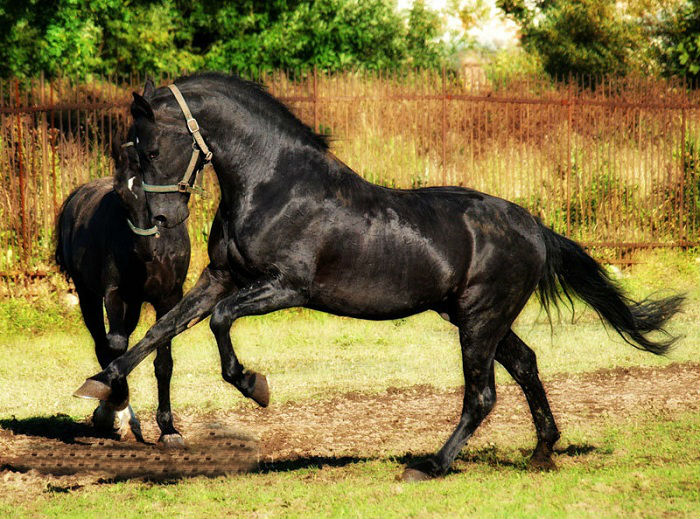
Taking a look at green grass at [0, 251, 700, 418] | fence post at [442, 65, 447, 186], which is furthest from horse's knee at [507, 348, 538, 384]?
fence post at [442, 65, 447, 186]

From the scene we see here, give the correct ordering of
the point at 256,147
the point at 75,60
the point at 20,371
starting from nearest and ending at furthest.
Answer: the point at 256,147
the point at 20,371
the point at 75,60

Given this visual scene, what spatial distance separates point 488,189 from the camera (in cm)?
1448

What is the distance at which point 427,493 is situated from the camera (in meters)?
5.45

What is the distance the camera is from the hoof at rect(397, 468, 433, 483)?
582 centimetres

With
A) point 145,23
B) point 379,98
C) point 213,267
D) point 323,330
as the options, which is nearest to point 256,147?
point 213,267

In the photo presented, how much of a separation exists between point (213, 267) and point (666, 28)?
957 inches

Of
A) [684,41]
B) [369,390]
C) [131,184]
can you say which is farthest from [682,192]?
[131,184]

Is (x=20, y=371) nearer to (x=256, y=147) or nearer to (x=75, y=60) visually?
(x=256, y=147)

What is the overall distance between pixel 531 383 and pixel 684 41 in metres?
19.5

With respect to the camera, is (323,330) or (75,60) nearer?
(323,330)

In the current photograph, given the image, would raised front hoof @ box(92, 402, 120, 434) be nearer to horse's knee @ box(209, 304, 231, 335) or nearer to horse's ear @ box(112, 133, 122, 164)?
horse's ear @ box(112, 133, 122, 164)

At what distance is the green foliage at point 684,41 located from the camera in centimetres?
2319

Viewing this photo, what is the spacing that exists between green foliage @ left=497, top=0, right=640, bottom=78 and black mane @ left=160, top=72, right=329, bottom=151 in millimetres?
23180

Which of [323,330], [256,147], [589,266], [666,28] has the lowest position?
[323,330]
